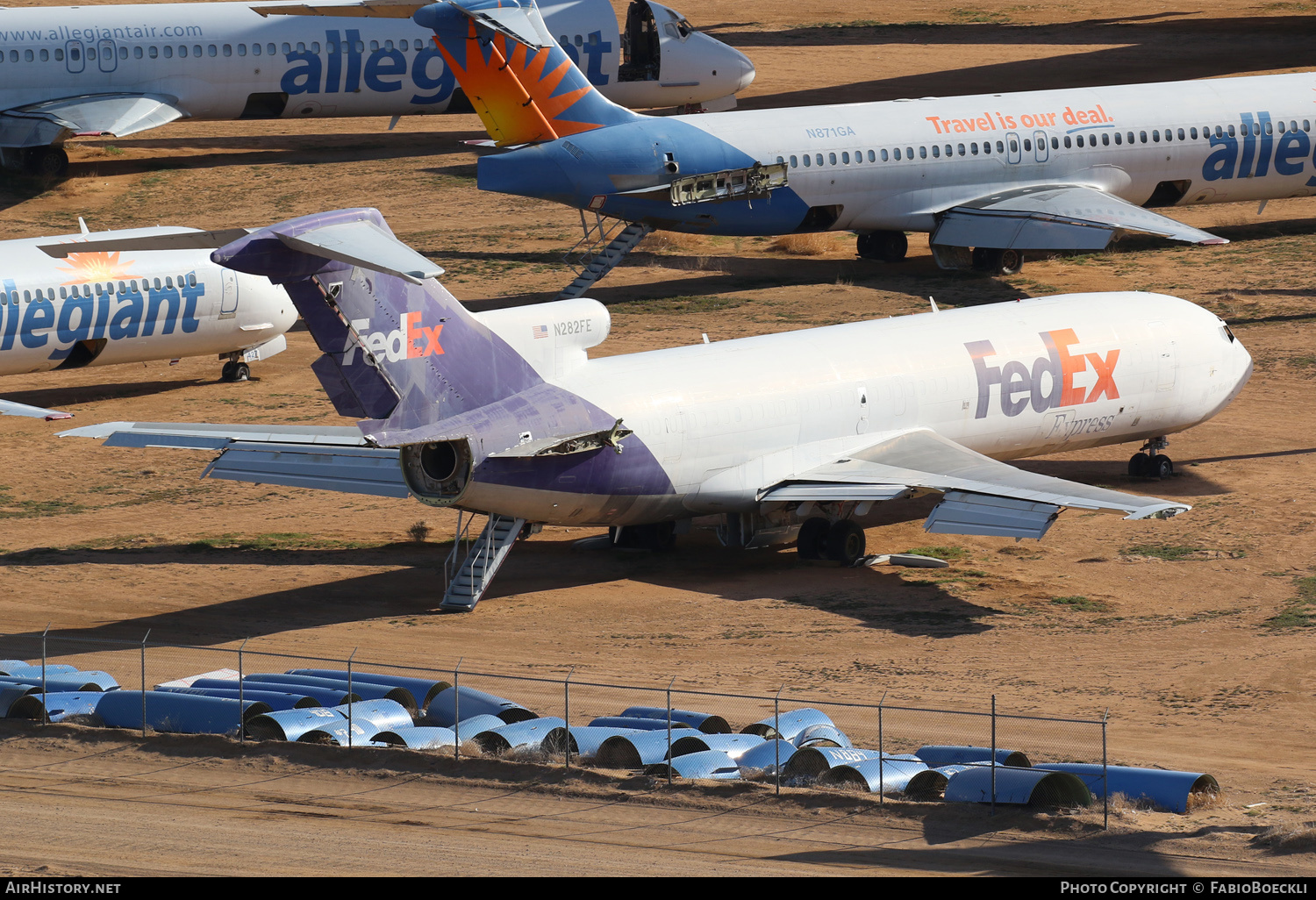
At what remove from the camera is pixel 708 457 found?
3559cm

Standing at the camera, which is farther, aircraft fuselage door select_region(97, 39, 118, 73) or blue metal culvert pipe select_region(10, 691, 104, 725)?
aircraft fuselage door select_region(97, 39, 118, 73)

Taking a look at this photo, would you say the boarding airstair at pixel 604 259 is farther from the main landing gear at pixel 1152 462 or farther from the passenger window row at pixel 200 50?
the main landing gear at pixel 1152 462

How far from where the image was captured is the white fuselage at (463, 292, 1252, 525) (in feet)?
115

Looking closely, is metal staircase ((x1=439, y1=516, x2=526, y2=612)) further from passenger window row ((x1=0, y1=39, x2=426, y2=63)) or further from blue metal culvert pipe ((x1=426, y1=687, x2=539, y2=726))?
passenger window row ((x1=0, y1=39, x2=426, y2=63))

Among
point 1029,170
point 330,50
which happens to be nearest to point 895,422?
point 1029,170

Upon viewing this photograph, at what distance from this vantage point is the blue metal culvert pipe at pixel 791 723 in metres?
26.4

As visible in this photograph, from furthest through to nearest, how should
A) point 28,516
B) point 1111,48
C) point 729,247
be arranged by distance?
point 1111,48, point 729,247, point 28,516

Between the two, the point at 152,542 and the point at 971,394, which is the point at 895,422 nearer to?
the point at 971,394

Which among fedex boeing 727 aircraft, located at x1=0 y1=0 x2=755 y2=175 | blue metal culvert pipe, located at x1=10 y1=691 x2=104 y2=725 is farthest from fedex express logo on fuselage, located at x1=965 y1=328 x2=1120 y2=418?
fedex boeing 727 aircraft, located at x1=0 y1=0 x2=755 y2=175

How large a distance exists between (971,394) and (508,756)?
16.3 meters

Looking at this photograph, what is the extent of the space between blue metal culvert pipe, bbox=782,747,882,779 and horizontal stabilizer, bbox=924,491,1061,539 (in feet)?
26.8

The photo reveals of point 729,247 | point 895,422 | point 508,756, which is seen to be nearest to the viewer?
point 508,756

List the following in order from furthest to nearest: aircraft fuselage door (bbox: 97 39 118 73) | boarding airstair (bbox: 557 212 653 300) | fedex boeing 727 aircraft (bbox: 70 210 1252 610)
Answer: aircraft fuselage door (bbox: 97 39 118 73) < boarding airstair (bbox: 557 212 653 300) < fedex boeing 727 aircraft (bbox: 70 210 1252 610)

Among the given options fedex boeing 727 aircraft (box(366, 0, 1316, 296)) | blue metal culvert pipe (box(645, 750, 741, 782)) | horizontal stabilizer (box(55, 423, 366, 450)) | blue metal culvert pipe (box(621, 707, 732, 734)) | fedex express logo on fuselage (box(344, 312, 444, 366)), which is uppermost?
fedex boeing 727 aircraft (box(366, 0, 1316, 296))
